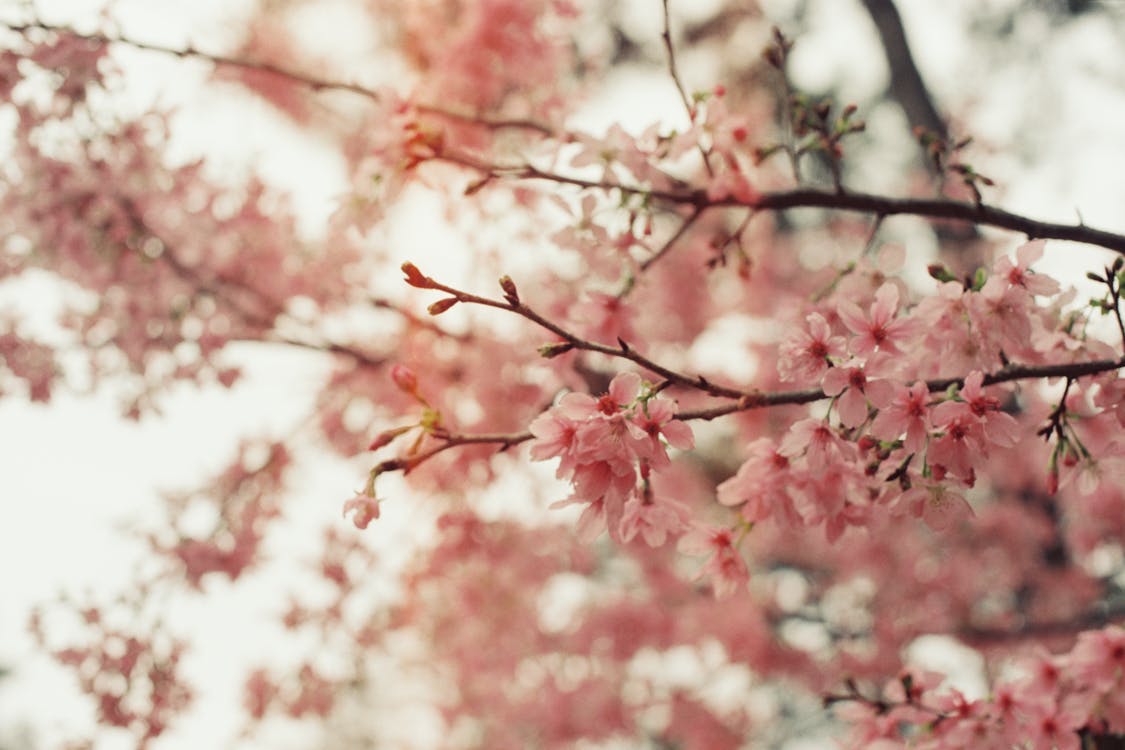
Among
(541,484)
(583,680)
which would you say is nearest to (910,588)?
(583,680)

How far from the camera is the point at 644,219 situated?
216cm

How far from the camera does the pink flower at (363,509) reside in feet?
4.68

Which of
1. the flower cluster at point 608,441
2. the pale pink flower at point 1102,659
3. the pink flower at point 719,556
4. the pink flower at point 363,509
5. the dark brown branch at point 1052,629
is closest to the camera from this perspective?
the flower cluster at point 608,441

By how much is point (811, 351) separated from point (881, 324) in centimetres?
15

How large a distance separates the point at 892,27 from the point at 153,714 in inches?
187

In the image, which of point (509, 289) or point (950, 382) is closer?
point (509, 289)

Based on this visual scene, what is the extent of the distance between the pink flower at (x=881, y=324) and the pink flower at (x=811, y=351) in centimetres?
6

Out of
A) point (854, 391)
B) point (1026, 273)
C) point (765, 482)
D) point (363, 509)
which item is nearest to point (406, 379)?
point (363, 509)

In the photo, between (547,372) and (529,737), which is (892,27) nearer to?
(547,372)

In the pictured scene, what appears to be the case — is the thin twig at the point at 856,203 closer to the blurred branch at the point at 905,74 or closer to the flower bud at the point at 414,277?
the flower bud at the point at 414,277

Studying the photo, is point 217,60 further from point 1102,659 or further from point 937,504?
point 1102,659

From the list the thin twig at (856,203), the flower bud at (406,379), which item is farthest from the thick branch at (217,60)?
the flower bud at (406,379)

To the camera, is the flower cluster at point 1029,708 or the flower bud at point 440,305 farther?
the flower cluster at point 1029,708

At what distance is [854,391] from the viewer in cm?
138
